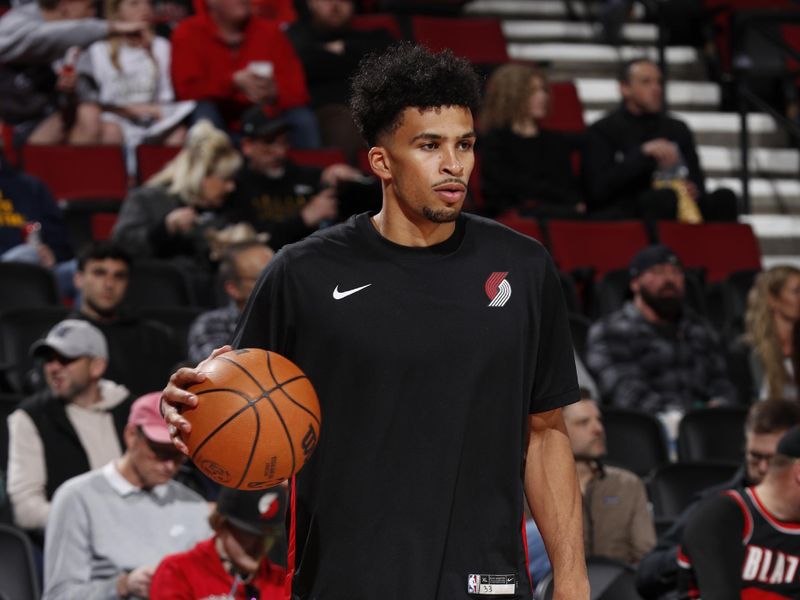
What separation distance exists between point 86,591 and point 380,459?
8.33ft

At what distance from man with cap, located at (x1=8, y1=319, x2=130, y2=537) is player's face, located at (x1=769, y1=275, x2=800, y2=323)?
3.69 m

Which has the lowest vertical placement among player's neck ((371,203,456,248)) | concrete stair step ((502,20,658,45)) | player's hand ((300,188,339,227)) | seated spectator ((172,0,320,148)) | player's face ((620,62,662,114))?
player's neck ((371,203,456,248))

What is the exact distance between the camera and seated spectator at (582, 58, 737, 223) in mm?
9836

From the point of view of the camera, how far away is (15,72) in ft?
31.9

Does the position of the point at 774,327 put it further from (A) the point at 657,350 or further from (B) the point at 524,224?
(B) the point at 524,224

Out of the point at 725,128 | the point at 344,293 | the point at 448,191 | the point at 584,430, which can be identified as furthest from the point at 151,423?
the point at 725,128

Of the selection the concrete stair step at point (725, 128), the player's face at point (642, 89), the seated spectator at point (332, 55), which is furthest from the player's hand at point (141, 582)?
the concrete stair step at point (725, 128)

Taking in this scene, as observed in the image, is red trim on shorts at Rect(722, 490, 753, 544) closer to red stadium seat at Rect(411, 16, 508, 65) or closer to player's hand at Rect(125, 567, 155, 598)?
player's hand at Rect(125, 567, 155, 598)

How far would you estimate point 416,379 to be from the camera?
2.79m

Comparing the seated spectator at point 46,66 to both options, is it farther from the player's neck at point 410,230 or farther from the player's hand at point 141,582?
the player's neck at point 410,230

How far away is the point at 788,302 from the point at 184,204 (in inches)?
132

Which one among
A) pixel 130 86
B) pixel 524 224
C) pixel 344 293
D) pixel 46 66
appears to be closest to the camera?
pixel 344 293

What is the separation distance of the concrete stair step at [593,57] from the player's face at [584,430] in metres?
6.95

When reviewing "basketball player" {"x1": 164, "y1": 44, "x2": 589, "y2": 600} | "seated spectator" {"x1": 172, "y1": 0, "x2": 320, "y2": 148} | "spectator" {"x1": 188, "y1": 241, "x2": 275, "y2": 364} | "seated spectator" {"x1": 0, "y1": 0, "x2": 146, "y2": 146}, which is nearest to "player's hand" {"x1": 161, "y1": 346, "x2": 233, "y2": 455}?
"basketball player" {"x1": 164, "y1": 44, "x2": 589, "y2": 600}
